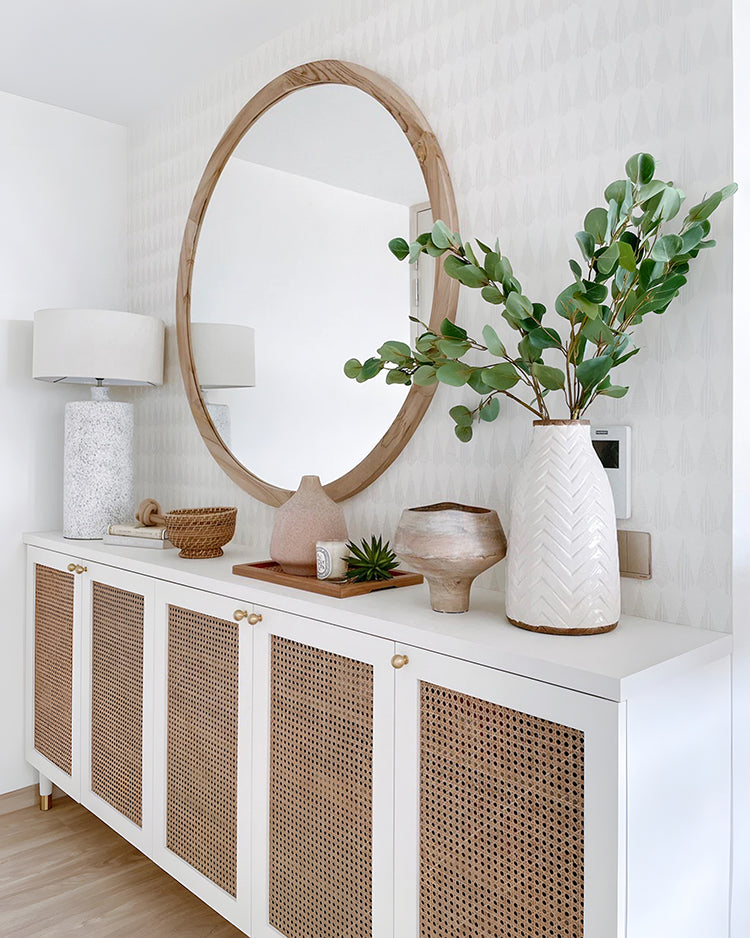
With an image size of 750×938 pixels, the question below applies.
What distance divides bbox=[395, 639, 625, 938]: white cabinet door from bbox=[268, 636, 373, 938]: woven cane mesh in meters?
0.10

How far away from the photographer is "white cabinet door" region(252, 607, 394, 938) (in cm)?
135

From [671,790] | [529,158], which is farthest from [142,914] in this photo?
[529,158]

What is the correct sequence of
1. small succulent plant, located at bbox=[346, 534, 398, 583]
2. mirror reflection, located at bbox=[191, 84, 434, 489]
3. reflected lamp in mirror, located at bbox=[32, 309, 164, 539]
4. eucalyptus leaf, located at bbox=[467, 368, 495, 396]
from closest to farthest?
eucalyptus leaf, located at bbox=[467, 368, 495, 396] < small succulent plant, located at bbox=[346, 534, 398, 583] < mirror reflection, located at bbox=[191, 84, 434, 489] < reflected lamp in mirror, located at bbox=[32, 309, 164, 539]

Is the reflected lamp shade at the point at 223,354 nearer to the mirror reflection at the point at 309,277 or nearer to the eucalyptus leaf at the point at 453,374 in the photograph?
the mirror reflection at the point at 309,277

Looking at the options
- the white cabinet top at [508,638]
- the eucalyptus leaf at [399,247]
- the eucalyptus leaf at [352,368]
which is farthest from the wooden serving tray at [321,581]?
the eucalyptus leaf at [399,247]

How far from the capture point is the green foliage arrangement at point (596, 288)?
116 centimetres

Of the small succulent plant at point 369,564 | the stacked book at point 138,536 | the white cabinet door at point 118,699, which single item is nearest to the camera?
the small succulent plant at point 369,564

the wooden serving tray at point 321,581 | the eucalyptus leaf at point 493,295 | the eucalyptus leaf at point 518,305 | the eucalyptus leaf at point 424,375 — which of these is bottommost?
the wooden serving tray at point 321,581

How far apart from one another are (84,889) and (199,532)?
105 centimetres

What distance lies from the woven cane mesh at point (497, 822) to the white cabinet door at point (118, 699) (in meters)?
0.96

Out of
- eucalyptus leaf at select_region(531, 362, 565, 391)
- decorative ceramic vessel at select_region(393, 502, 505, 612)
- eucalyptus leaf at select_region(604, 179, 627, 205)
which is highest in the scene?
eucalyptus leaf at select_region(604, 179, 627, 205)

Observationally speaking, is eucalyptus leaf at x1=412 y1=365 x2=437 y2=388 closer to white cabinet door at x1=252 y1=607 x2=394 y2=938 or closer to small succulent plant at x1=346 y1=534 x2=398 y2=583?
small succulent plant at x1=346 y1=534 x2=398 y2=583

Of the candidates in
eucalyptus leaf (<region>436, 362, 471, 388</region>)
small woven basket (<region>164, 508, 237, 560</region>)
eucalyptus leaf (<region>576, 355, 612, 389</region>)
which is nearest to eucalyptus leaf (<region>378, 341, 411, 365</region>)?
eucalyptus leaf (<region>436, 362, 471, 388</region>)

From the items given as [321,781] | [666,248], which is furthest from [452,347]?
[321,781]
